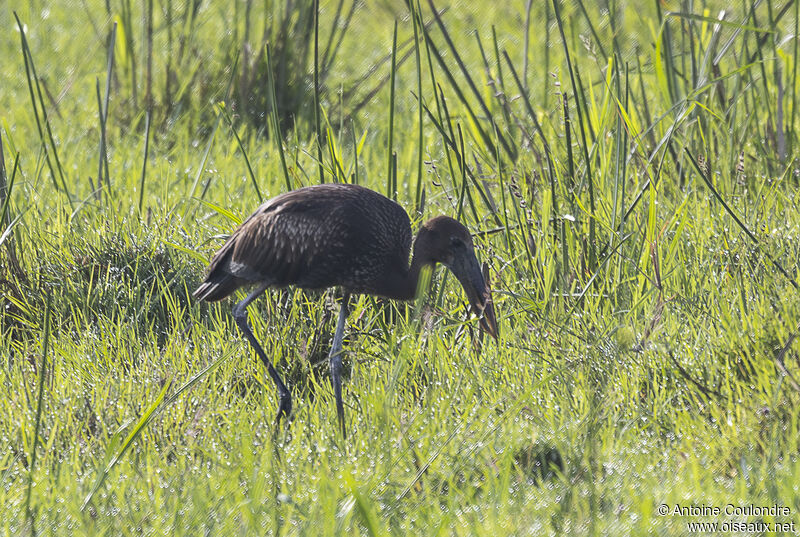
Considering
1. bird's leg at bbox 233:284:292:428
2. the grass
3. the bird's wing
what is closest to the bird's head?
the grass

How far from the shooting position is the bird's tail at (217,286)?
3795 millimetres

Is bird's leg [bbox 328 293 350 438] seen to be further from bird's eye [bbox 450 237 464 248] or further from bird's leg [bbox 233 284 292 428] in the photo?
bird's eye [bbox 450 237 464 248]

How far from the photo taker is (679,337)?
3285 millimetres

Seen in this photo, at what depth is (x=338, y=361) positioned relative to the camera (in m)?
3.48

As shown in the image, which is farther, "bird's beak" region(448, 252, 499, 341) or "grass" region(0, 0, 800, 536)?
"bird's beak" region(448, 252, 499, 341)

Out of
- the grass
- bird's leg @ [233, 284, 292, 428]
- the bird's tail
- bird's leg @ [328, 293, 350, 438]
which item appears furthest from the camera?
the bird's tail

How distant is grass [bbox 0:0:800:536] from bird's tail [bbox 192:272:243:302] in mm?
110

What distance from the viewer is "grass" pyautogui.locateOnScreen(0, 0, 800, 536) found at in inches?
103

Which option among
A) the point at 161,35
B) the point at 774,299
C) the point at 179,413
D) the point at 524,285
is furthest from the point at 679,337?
the point at 161,35

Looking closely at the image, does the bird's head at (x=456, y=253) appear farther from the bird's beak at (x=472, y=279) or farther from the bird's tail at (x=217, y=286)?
the bird's tail at (x=217, y=286)

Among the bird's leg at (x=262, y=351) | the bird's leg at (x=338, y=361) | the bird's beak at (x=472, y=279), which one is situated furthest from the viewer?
the bird's beak at (x=472, y=279)

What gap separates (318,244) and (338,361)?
0.45 m

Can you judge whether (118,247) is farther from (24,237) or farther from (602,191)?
(602,191)

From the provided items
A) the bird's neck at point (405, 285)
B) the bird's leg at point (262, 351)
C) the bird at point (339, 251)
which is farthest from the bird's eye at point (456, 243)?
the bird's leg at point (262, 351)
